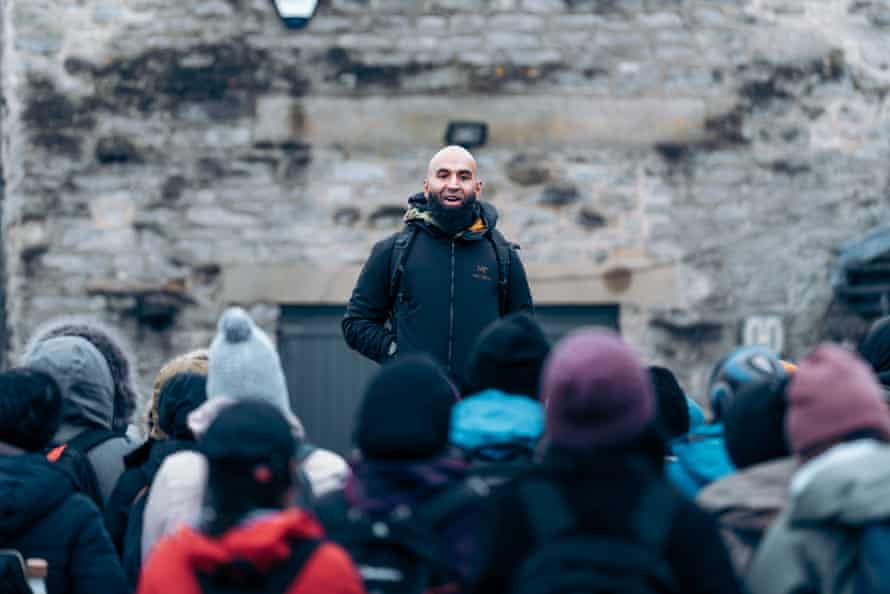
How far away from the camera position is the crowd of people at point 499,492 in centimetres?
264

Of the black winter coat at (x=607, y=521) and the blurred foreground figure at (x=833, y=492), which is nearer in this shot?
the black winter coat at (x=607, y=521)

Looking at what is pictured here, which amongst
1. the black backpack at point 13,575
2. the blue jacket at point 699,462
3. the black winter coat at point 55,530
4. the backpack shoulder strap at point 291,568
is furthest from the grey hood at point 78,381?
the backpack shoulder strap at point 291,568

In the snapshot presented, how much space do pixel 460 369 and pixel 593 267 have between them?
13.5ft

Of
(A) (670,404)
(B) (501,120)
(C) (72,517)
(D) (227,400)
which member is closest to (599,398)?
(D) (227,400)

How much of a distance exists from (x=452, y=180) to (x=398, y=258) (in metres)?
0.33

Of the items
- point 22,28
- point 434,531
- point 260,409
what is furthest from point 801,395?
point 22,28

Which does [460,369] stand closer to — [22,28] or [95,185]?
[95,185]

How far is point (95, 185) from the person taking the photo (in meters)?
8.92

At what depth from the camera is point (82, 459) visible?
4.41 m

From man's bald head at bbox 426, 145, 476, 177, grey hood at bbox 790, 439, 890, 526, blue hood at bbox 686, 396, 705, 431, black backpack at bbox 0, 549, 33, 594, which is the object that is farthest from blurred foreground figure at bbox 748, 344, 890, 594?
man's bald head at bbox 426, 145, 476, 177

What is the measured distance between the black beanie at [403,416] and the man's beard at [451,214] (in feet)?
6.02

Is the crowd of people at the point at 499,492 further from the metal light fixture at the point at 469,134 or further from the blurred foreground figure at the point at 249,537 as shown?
the metal light fixture at the point at 469,134

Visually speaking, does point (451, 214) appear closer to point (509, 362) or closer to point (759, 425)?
point (509, 362)

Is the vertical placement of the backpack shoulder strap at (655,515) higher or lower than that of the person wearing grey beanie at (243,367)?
lower
